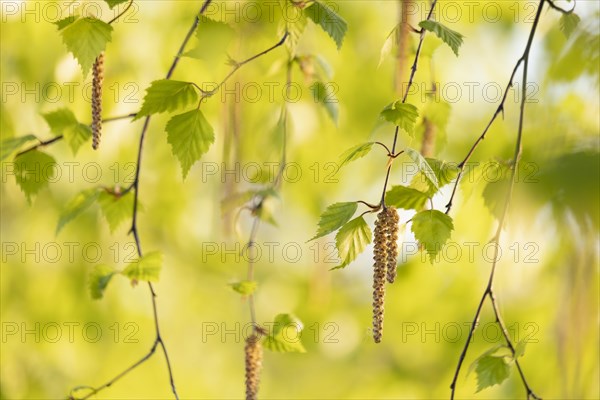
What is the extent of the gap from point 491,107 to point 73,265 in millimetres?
1275

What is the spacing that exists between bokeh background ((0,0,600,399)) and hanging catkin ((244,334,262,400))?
25 cm

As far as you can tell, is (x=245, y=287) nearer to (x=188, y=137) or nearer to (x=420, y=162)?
(x=188, y=137)

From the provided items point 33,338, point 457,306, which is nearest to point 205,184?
point 33,338

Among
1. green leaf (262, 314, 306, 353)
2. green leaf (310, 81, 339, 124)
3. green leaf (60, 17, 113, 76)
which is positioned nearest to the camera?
green leaf (60, 17, 113, 76)

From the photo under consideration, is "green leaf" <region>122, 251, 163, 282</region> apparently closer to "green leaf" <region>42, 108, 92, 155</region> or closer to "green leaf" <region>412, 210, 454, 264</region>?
"green leaf" <region>42, 108, 92, 155</region>

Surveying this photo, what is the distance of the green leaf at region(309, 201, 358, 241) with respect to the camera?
33.3 inches

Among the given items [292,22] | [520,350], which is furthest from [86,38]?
[520,350]

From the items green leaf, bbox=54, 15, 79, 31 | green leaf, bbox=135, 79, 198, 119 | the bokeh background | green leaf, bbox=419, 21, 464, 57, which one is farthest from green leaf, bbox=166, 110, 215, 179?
the bokeh background

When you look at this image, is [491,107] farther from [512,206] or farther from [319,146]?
[512,206]

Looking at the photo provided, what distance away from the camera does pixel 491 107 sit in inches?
94.7

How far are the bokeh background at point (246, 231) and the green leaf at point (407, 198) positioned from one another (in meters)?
0.40

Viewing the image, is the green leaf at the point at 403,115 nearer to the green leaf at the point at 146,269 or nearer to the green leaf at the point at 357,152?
the green leaf at the point at 357,152

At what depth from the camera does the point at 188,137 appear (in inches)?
37.8

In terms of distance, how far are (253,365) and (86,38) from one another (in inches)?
18.5
